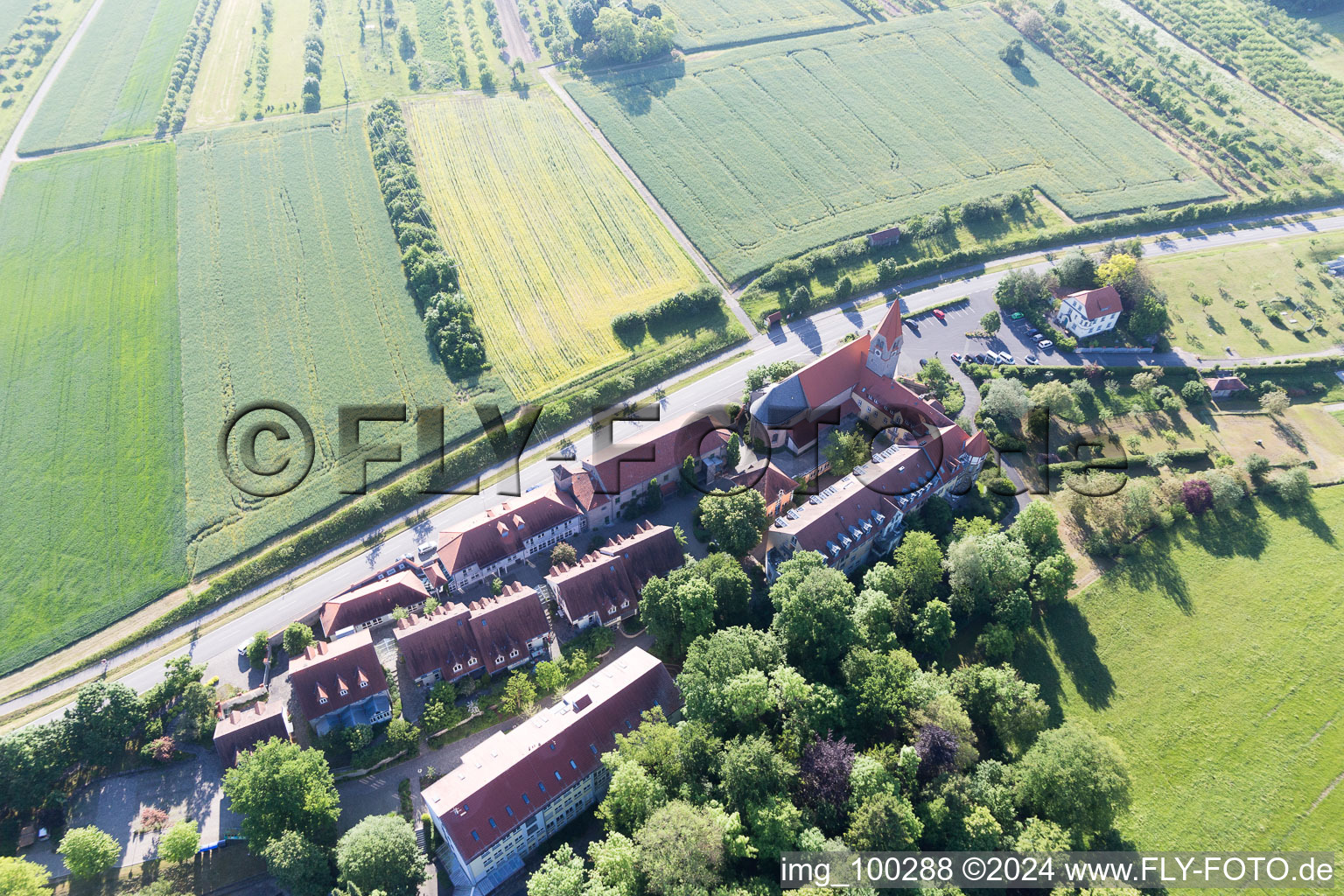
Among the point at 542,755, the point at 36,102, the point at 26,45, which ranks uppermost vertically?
the point at 26,45

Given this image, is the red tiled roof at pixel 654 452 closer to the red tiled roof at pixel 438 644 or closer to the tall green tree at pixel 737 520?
the tall green tree at pixel 737 520

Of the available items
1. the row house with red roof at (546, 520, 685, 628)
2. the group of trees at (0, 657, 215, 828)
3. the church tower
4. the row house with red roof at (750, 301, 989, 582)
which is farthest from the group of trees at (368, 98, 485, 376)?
the church tower

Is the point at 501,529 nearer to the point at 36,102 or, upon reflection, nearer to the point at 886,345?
the point at 886,345

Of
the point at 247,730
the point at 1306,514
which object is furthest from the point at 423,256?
the point at 1306,514

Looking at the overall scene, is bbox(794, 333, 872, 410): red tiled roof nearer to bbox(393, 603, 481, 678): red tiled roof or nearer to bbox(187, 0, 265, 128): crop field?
bbox(393, 603, 481, 678): red tiled roof

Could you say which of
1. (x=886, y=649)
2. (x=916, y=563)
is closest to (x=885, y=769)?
(x=886, y=649)

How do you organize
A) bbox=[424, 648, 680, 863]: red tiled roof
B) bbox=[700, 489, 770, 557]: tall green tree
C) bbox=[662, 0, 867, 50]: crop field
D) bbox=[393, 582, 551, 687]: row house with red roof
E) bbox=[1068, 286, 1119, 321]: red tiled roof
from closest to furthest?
bbox=[424, 648, 680, 863]: red tiled roof, bbox=[393, 582, 551, 687]: row house with red roof, bbox=[700, 489, 770, 557]: tall green tree, bbox=[1068, 286, 1119, 321]: red tiled roof, bbox=[662, 0, 867, 50]: crop field
